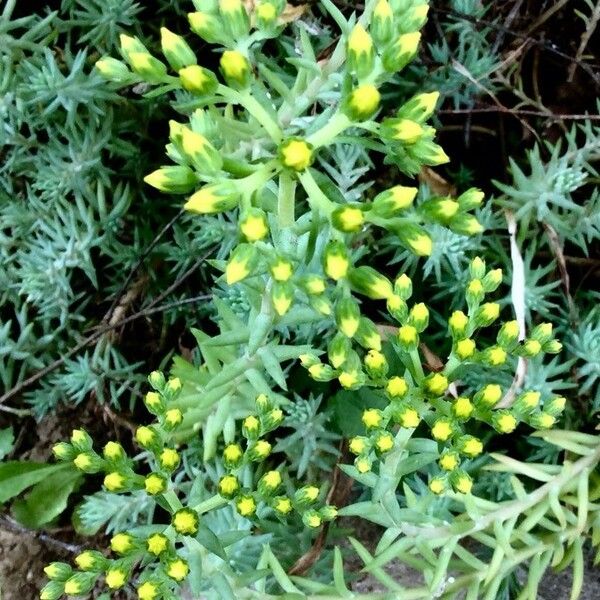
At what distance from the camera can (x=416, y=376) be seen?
168cm

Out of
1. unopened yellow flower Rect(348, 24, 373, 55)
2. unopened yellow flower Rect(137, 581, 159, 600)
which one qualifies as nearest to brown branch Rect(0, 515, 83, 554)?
unopened yellow flower Rect(137, 581, 159, 600)

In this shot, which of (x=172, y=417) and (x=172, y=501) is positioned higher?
(x=172, y=417)

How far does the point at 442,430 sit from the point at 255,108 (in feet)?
2.37

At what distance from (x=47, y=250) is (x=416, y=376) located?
48.8 inches

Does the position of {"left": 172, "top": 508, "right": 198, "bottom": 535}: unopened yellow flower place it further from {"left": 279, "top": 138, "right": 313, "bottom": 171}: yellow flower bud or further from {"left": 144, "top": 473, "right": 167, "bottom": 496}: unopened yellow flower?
{"left": 279, "top": 138, "right": 313, "bottom": 171}: yellow flower bud

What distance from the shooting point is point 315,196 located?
1.46 m

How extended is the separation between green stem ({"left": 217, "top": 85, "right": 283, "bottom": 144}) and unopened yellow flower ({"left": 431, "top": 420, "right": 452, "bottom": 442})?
64 centimetres

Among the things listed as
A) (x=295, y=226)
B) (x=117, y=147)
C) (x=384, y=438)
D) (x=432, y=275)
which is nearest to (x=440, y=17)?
(x=432, y=275)

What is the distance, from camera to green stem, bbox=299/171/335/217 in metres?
1.45

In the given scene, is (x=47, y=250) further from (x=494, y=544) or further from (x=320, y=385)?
(x=494, y=544)

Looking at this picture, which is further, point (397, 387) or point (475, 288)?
point (475, 288)

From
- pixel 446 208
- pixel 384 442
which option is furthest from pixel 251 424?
pixel 446 208

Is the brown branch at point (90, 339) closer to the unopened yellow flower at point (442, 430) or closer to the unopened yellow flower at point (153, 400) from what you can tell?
the unopened yellow flower at point (153, 400)

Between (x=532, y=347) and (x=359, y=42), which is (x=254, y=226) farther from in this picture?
(x=532, y=347)
